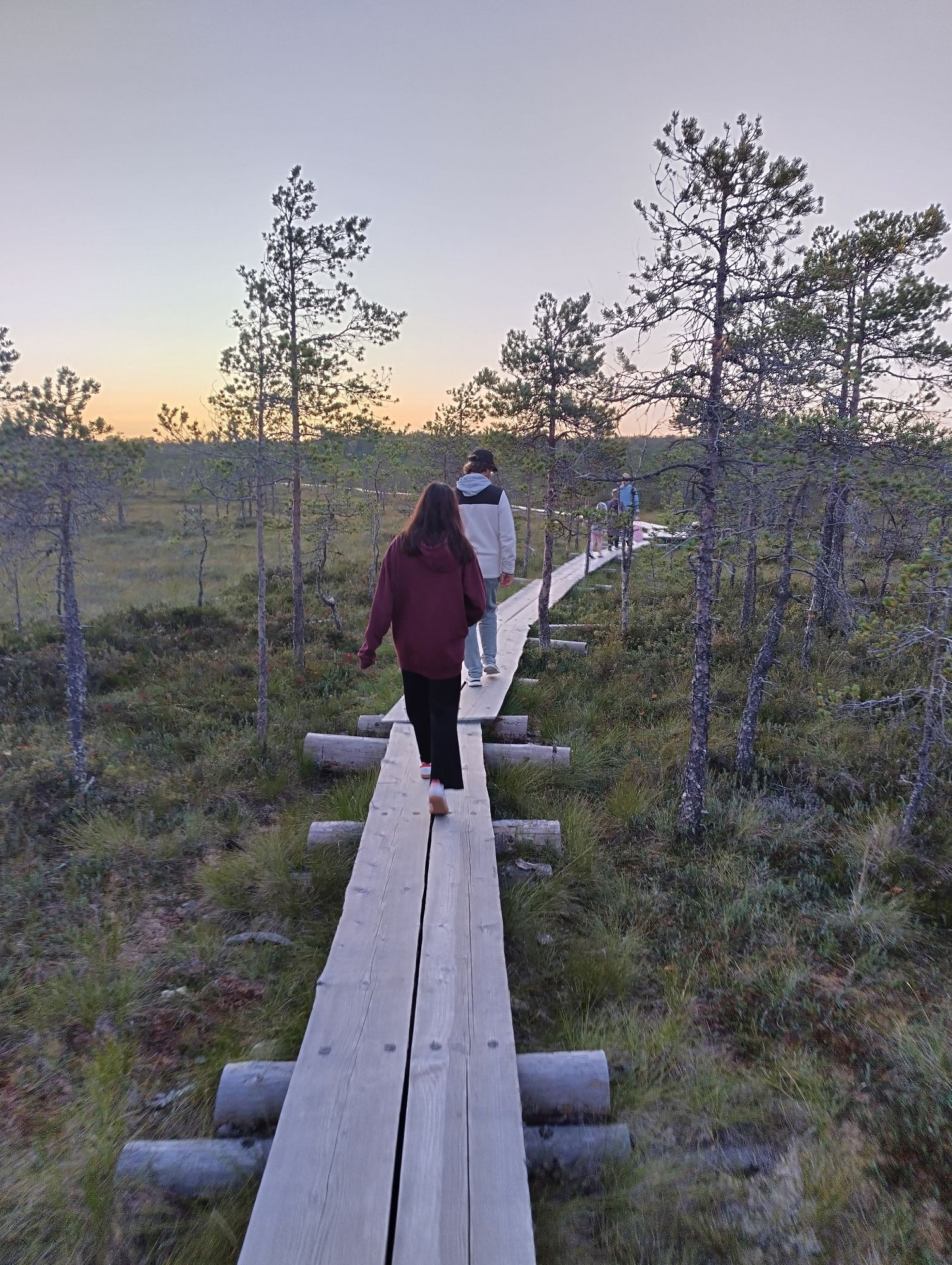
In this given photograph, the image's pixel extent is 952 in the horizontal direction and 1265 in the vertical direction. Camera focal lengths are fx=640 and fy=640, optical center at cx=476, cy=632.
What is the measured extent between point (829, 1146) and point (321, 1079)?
2.34 meters

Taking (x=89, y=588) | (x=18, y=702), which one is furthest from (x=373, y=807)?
(x=89, y=588)

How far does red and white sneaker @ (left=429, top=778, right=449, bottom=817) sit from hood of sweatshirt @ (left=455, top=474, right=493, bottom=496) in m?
3.06

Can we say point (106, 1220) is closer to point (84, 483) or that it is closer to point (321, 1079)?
point (321, 1079)

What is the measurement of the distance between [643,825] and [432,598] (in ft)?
10.9

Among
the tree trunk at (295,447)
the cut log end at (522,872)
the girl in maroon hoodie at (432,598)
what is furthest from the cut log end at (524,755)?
the tree trunk at (295,447)

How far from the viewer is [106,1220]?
2.45m

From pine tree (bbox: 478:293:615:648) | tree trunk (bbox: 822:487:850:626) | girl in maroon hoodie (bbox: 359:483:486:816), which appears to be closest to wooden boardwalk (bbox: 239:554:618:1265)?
girl in maroon hoodie (bbox: 359:483:486:816)

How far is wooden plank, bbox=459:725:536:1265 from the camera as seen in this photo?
84.8 inches

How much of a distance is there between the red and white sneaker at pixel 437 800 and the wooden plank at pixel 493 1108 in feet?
2.28

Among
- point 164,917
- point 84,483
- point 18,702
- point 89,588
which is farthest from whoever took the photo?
point 89,588

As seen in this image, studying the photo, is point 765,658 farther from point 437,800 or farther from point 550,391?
point 550,391

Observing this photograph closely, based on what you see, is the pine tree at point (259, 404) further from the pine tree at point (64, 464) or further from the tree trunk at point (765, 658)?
the tree trunk at point (765, 658)

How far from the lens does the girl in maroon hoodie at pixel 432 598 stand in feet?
14.1

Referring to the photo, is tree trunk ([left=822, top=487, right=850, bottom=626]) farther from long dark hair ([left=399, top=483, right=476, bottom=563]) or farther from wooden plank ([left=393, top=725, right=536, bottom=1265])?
wooden plank ([left=393, top=725, right=536, bottom=1265])
